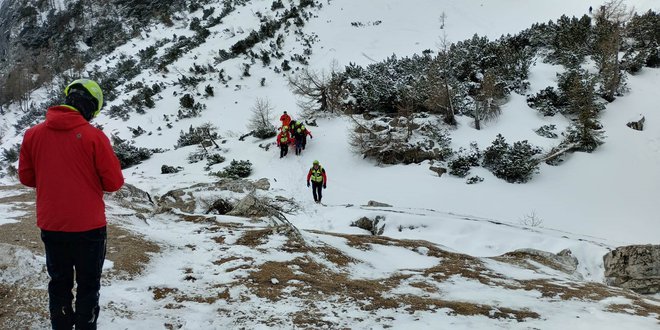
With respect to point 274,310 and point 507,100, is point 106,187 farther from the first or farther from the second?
point 507,100

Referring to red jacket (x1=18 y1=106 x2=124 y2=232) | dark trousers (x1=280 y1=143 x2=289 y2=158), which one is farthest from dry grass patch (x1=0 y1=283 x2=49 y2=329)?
dark trousers (x1=280 y1=143 x2=289 y2=158)

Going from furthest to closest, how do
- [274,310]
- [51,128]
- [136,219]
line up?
1. [136,219]
2. [274,310]
3. [51,128]

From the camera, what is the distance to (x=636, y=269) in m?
7.34

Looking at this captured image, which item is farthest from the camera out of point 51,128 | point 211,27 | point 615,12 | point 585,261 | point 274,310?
point 211,27

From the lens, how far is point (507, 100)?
64.7 ft

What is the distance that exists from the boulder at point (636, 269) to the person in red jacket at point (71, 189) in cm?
850

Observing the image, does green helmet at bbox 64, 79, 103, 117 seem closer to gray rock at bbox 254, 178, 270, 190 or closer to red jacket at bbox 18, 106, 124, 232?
red jacket at bbox 18, 106, 124, 232

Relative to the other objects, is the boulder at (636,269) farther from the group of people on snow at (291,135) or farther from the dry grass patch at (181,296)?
the group of people on snow at (291,135)

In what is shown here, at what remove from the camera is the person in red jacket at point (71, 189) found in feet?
9.01

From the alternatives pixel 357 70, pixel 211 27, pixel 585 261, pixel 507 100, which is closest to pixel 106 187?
pixel 585 261

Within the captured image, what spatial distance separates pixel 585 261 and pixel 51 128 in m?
9.87

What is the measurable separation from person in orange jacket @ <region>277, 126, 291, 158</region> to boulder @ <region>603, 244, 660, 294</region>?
43.7ft

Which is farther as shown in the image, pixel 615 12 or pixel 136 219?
pixel 615 12

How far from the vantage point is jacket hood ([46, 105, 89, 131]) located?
272 centimetres
